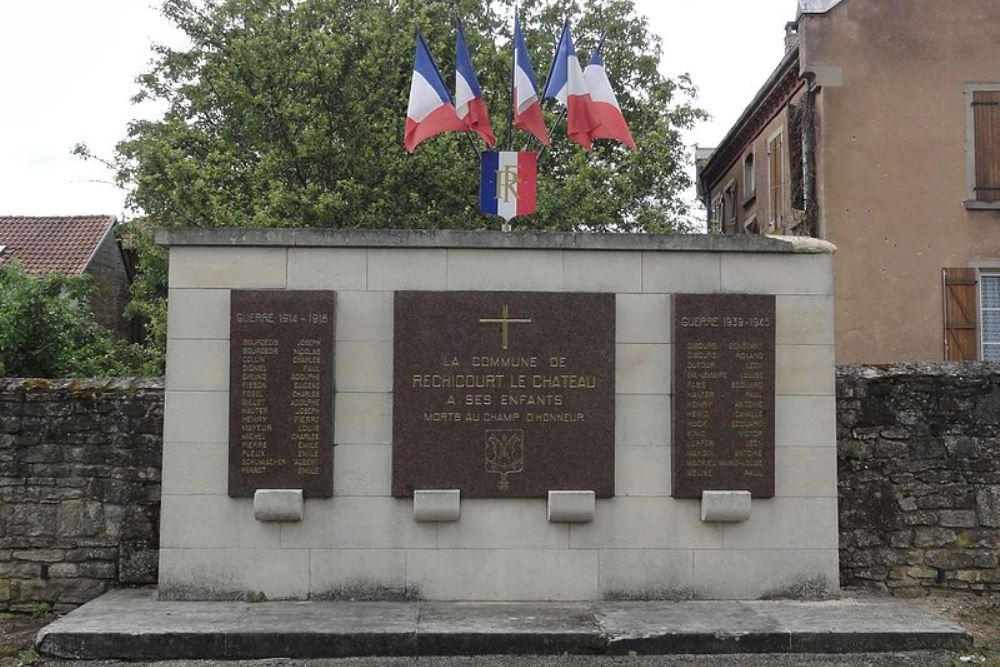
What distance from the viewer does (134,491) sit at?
775 cm

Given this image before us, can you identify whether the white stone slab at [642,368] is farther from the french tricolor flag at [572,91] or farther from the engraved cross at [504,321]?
the french tricolor flag at [572,91]

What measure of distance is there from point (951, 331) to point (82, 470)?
12702 millimetres

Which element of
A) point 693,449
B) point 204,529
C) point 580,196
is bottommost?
point 204,529

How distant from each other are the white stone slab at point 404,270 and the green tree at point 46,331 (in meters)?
5.40

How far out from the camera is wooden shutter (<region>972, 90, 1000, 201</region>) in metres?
15.6

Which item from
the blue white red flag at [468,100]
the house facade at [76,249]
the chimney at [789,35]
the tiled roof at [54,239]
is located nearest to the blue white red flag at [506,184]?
the blue white red flag at [468,100]

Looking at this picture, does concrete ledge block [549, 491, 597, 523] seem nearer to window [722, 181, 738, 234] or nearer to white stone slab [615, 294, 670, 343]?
white stone slab [615, 294, 670, 343]

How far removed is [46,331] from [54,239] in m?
17.4

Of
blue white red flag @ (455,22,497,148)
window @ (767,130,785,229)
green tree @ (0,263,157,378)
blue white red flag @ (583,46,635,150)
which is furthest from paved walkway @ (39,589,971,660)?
window @ (767,130,785,229)

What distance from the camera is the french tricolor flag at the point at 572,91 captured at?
867 centimetres

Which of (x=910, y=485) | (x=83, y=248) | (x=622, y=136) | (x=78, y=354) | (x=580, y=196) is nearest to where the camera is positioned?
(x=910, y=485)

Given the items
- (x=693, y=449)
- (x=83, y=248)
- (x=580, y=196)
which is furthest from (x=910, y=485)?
(x=83, y=248)

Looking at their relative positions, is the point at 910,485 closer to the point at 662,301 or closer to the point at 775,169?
the point at 662,301

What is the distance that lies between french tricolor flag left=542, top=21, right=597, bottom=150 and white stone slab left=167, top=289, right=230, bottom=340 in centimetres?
328
